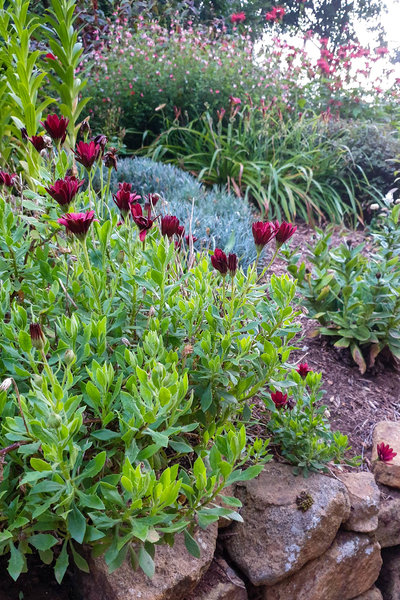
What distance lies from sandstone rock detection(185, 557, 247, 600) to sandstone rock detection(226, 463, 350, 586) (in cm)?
5

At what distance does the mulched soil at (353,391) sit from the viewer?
7.97ft

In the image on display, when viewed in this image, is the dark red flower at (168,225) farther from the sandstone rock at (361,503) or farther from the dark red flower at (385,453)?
the dark red flower at (385,453)

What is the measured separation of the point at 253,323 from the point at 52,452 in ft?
2.43

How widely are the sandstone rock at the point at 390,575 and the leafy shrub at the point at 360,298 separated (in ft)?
2.83

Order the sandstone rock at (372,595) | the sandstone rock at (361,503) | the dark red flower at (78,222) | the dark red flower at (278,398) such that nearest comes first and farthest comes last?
the dark red flower at (78,222) < the dark red flower at (278,398) < the sandstone rock at (361,503) < the sandstone rock at (372,595)

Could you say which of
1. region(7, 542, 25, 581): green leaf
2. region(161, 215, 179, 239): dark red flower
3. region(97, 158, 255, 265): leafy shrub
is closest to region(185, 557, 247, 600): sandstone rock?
region(7, 542, 25, 581): green leaf

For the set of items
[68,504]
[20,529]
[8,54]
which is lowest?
[20,529]

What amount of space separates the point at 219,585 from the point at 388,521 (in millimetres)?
924

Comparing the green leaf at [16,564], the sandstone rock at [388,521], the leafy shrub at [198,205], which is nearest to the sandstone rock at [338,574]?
the sandstone rock at [388,521]

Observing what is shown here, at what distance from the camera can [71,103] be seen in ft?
10.8

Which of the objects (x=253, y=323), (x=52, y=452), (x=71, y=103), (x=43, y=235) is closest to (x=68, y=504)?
(x=52, y=452)

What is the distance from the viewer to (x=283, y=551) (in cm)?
171

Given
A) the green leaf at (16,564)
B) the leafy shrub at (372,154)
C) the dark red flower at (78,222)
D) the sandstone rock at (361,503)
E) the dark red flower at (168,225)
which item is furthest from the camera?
the leafy shrub at (372,154)

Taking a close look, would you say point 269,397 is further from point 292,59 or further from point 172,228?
point 292,59
